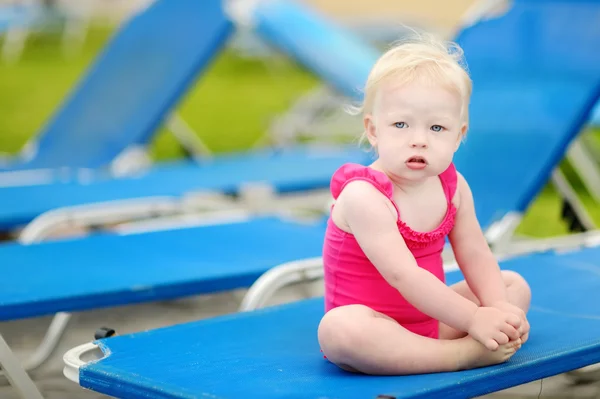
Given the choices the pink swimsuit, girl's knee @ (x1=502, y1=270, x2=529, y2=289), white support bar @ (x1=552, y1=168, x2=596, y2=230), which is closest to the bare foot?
the pink swimsuit

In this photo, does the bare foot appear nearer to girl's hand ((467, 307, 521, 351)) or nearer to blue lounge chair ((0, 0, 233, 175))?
girl's hand ((467, 307, 521, 351))

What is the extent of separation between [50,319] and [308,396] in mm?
2187

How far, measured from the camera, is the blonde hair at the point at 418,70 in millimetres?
2205

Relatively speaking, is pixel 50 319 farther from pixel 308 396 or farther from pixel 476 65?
pixel 308 396

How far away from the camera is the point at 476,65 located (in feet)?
13.4

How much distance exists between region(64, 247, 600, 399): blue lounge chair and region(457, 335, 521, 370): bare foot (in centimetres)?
2

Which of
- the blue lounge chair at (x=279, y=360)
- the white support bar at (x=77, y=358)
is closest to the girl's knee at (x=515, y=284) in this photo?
the blue lounge chair at (x=279, y=360)

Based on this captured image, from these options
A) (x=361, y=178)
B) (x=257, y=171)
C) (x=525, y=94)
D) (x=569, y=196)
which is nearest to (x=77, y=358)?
(x=361, y=178)

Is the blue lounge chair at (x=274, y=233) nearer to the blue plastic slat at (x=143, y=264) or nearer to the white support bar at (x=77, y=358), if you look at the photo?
the blue plastic slat at (x=143, y=264)

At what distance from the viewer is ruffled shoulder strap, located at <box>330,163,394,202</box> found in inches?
86.9

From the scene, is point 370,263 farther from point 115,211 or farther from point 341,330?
point 115,211

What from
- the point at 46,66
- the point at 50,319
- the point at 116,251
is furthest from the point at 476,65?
the point at 46,66

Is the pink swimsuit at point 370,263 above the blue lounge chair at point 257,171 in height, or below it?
below

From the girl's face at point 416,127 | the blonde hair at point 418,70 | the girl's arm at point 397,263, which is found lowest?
the girl's arm at point 397,263
